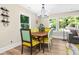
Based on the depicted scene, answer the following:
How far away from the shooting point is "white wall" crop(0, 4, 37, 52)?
2172 mm

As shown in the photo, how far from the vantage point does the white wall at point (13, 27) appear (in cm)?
217

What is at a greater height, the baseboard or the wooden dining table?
the wooden dining table

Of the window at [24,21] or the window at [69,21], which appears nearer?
the window at [69,21]

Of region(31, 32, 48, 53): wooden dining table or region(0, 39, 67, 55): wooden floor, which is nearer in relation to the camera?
region(0, 39, 67, 55): wooden floor

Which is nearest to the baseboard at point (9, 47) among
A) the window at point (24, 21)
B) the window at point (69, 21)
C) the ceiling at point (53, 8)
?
the window at point (24, 21)

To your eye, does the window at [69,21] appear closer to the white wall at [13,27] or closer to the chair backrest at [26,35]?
the white wall at [13,27]

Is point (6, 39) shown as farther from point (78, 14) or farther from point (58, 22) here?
point (78, 14)

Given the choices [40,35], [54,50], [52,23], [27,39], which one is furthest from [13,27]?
[54,50]

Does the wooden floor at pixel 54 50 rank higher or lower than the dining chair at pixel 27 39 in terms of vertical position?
lower

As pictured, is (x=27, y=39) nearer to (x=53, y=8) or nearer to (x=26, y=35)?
(x=26, y=35)

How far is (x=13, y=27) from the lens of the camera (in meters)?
2.24

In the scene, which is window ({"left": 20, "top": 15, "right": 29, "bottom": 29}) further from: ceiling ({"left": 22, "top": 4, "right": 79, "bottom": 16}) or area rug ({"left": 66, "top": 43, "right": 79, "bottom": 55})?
area rug ({"left": 66, "top": 43, "right": 79, "bottom": 55})

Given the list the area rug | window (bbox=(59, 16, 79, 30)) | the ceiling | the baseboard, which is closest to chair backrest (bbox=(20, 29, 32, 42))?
the baseboard
